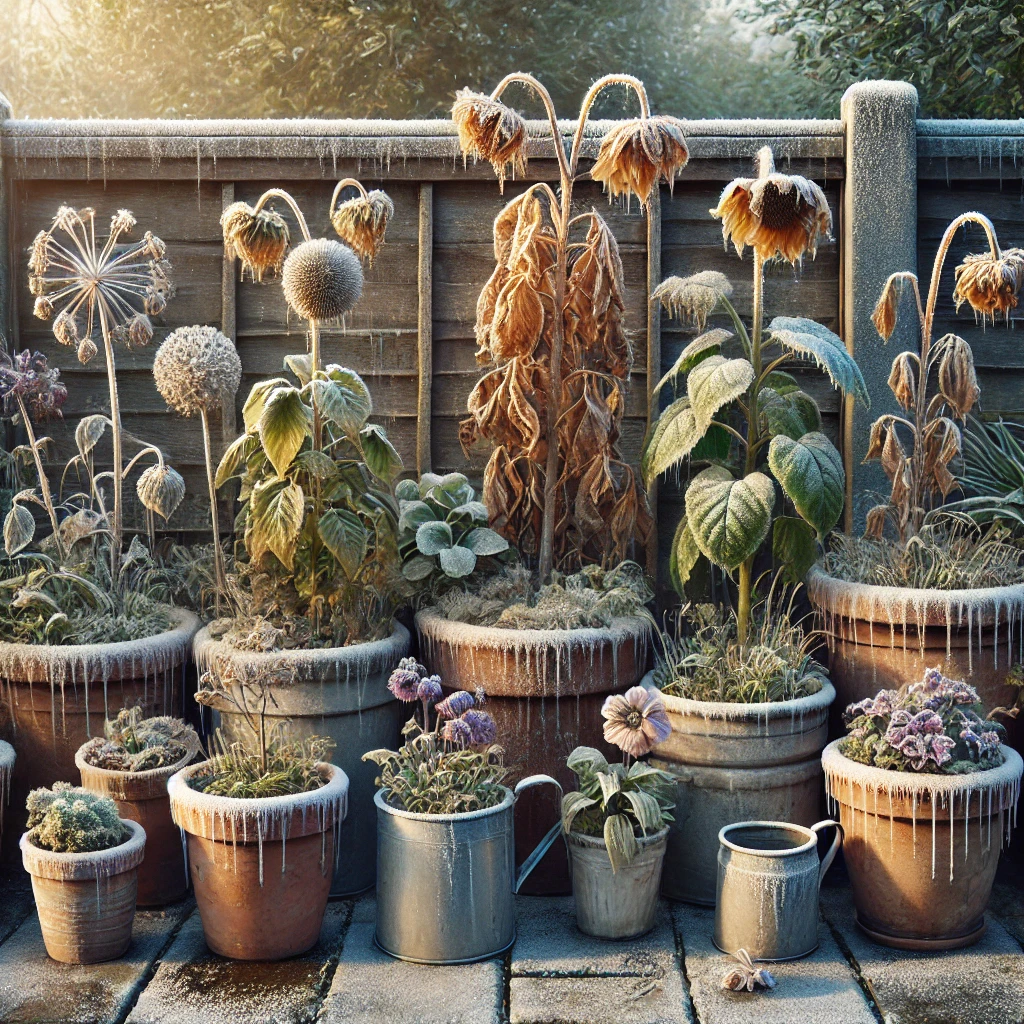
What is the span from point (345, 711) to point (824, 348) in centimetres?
159

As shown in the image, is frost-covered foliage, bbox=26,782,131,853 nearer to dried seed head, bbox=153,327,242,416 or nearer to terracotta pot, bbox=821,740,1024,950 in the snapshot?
dried seed head, bbox=153,327,242,416

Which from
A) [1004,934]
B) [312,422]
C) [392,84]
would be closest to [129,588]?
[312,422]

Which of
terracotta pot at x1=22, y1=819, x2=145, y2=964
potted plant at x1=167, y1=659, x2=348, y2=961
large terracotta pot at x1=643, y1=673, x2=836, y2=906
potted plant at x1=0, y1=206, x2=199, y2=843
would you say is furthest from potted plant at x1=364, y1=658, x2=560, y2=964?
potted plant at x1=0, y1=206, x2=199, y2=843

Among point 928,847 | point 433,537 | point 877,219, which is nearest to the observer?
point 928,847

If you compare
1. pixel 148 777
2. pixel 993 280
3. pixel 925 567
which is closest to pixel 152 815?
pixel 148 777

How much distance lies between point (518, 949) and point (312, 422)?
1.48m

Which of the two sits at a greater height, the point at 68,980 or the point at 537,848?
→ the point at 537,848

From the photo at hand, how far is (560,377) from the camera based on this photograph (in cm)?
354

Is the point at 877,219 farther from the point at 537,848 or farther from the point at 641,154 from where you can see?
the point at 537,848

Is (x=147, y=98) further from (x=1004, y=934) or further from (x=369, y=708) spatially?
(x=1004, y=934)

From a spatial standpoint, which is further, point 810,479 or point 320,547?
point 320,547

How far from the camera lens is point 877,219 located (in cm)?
380

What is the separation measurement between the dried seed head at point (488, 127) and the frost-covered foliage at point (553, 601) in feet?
3.85

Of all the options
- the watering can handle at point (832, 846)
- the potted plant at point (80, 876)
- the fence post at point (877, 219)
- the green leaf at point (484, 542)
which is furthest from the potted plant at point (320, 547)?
the fence post at point (877, 219)
